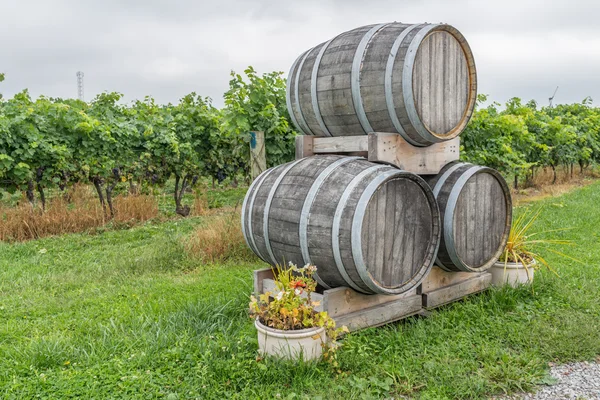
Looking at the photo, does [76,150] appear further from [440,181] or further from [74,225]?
[440,181]

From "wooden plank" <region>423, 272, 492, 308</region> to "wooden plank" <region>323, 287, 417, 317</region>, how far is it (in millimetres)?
415

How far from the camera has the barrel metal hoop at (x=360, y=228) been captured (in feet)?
10.9

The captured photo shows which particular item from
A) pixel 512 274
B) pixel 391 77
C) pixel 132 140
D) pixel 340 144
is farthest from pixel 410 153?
pixel 132 140

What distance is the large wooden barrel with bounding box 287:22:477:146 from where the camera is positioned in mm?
3791

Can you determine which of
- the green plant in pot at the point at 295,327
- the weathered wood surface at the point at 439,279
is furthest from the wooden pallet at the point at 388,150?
the green plant in pot at the point at 295,327

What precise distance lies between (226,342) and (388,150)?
1796mm

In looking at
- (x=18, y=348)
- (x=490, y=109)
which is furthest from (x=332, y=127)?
(x=490, y=109)

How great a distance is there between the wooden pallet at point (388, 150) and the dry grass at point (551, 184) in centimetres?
764

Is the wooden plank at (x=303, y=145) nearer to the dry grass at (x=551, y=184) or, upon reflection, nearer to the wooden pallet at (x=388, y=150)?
the wooden pallet at (x=388, y=150)

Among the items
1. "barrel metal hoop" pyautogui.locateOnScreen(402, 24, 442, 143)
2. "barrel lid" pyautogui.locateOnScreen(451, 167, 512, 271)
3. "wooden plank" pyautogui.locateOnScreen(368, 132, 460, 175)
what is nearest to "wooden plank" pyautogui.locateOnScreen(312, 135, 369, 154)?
"wooden plank" pyautogui.locateOnScreen(368, 132, 460, 175)

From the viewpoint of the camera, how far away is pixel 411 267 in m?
3.78

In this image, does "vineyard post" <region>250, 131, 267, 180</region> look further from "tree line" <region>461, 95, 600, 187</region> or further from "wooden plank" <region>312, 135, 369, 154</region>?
"tree line" <region>461, 95, 600, 187</region>

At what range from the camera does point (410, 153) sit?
13.5 feet

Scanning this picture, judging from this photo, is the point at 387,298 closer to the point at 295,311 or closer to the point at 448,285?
the point at 448,285
